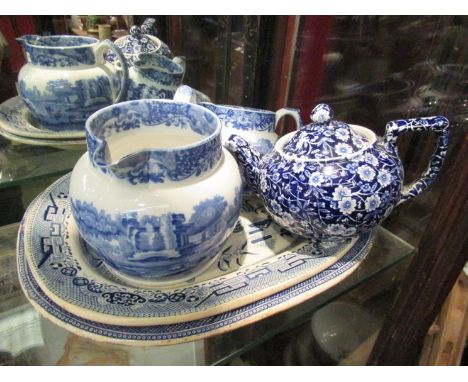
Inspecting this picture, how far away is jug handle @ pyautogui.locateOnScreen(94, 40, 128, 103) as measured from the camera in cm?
58

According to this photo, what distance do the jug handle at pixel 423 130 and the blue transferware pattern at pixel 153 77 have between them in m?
0.36

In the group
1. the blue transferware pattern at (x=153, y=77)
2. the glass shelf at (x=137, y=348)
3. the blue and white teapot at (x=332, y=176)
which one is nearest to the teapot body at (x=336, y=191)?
the blue and white teapot at (x=332, y=176)

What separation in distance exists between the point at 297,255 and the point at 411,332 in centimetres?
25

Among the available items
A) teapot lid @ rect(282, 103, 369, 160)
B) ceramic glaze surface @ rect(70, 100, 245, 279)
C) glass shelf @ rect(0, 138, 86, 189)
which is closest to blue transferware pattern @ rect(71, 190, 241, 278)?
ceramic glaze surface @ rect(70, 100, 245, 279)

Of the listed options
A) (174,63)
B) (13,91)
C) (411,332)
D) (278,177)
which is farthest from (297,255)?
(13,91)

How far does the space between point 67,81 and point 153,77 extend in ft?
0.45

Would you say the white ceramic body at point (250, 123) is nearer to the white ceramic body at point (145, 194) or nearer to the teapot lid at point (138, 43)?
the white ceramic body at point (145, 194)

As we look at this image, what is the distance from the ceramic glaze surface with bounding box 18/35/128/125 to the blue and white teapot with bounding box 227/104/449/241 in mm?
251

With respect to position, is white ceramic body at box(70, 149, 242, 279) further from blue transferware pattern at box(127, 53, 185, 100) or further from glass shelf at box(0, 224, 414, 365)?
blue transferware pattern at box(127, 53, 185, 100)

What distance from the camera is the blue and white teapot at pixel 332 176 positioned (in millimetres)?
416

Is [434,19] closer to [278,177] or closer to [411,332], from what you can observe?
[278,177]

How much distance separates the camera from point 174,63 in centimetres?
65

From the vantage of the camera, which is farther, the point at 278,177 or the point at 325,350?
the point at 325,350

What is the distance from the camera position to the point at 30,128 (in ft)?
2.01
